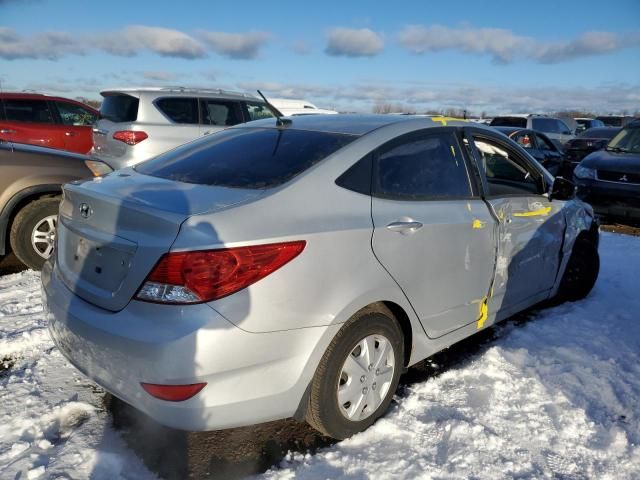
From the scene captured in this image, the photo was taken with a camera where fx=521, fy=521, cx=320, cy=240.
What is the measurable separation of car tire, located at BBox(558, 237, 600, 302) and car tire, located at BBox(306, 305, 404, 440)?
2.40 metres

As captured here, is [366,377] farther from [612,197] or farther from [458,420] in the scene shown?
[612,197]

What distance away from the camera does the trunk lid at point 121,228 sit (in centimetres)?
214

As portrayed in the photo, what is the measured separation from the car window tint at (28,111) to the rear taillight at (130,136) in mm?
3156

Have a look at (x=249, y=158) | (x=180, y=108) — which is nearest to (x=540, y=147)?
(x=180, y=108)

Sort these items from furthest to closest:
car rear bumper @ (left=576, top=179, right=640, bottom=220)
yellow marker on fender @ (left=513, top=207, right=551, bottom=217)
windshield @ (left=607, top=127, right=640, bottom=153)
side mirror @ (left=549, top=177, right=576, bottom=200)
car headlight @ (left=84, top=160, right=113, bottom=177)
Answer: windshield @ (left=607, top=127, right=640, bottom=153)
car rear bumper @ (left=576, top=179, right=640, bottom=220)
car headlight @ (left=84, top=160, right=113, bottom=177)
side mirror @ (left=549, top=177, right=576, bottom=200)
yellow marker on fender @ (left=513, top=207, right=551, bottom=217)

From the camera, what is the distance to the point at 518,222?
140 inches

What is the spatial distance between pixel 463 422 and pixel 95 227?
2.08m

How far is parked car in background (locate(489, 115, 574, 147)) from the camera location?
52.5 feet

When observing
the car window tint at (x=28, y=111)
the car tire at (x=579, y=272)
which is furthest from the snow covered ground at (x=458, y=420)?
the car window tint at (x=28, y=111)

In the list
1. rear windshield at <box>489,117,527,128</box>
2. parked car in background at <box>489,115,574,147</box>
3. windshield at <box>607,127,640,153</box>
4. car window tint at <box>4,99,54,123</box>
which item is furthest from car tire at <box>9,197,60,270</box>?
rear windshield at <box>489,117,527,128</box>

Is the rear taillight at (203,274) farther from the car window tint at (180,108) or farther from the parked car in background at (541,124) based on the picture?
the parked car in background at (541,124)

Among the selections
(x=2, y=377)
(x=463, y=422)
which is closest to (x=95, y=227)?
(x=2, y=377)

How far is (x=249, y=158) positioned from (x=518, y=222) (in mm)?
1906

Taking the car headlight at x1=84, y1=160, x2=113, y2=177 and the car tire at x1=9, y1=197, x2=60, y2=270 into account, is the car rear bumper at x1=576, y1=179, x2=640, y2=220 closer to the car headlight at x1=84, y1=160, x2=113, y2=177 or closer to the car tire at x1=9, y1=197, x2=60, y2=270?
the car headlight at x1=84, y1=160, x2=113, y2=177
